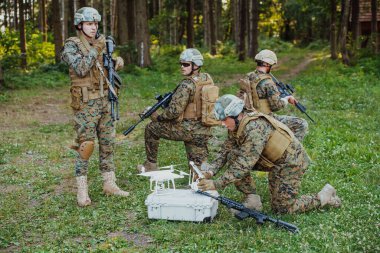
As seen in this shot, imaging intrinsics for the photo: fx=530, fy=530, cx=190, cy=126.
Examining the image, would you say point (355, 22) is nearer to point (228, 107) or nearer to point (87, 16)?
point (87, 16)

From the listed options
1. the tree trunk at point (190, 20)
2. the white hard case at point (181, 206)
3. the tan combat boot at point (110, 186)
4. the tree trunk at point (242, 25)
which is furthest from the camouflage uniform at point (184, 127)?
the tree trunk at point (190, 20)

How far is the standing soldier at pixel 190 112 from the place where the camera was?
865 centimetres

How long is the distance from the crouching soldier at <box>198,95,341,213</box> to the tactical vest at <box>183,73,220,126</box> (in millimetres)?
1676

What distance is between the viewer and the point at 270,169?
696cm

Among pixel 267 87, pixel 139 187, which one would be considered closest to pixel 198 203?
pixel 139 187

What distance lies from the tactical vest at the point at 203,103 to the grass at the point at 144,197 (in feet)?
4.02

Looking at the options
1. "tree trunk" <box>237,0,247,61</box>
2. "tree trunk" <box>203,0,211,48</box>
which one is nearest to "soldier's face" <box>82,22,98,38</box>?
"tree trunk" <box>237,0,247,61</box>

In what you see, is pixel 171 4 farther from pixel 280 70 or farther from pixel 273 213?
pixel 273 213

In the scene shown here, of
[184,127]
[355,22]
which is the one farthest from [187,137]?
[355,22]

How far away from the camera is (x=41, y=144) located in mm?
12422

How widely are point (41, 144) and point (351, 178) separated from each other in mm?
7200

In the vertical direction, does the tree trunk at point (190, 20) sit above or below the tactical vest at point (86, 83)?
above

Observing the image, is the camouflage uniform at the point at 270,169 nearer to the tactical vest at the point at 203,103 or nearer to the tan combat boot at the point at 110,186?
the tactical vest at the point at 203,103

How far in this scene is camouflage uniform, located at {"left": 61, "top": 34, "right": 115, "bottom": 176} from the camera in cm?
783
